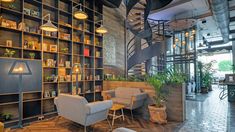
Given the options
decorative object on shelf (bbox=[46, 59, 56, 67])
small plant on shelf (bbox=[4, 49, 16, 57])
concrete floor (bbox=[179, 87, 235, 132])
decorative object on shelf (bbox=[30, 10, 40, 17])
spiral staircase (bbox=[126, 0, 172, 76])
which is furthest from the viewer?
spiral staircase (bbox=[126, 0, 172, 76])

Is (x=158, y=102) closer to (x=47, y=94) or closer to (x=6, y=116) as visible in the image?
(x=47, y=94)

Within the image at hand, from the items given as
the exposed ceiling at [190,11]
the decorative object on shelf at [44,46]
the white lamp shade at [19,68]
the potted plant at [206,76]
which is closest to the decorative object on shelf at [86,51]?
the decorative object on shelf at [44,46]

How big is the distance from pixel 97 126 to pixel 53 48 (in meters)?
2.57

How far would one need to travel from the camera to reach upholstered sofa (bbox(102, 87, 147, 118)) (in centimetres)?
427

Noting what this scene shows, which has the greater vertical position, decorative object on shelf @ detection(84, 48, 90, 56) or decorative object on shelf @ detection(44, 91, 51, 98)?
decorative object on shelf @ detection(84, 48, 90, 56)

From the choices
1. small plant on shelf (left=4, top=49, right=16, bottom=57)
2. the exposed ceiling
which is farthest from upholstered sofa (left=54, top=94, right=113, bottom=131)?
the exposed ceiling

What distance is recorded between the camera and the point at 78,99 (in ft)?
10.6

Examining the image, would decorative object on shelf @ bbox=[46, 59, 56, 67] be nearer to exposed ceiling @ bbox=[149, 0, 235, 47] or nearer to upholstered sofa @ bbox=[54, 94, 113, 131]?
upholstered sofa @ bbox=[54, 94, 113, 131]

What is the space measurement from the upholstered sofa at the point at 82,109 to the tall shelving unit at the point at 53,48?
119 centimetres

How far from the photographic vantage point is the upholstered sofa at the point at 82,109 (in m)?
3.19

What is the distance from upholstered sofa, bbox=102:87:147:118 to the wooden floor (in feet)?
1.42

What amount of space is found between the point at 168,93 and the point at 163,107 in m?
0.44

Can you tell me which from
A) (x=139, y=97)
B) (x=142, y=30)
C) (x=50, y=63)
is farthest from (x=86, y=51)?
(x=142, y=30)

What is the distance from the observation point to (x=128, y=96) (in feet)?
16.2
